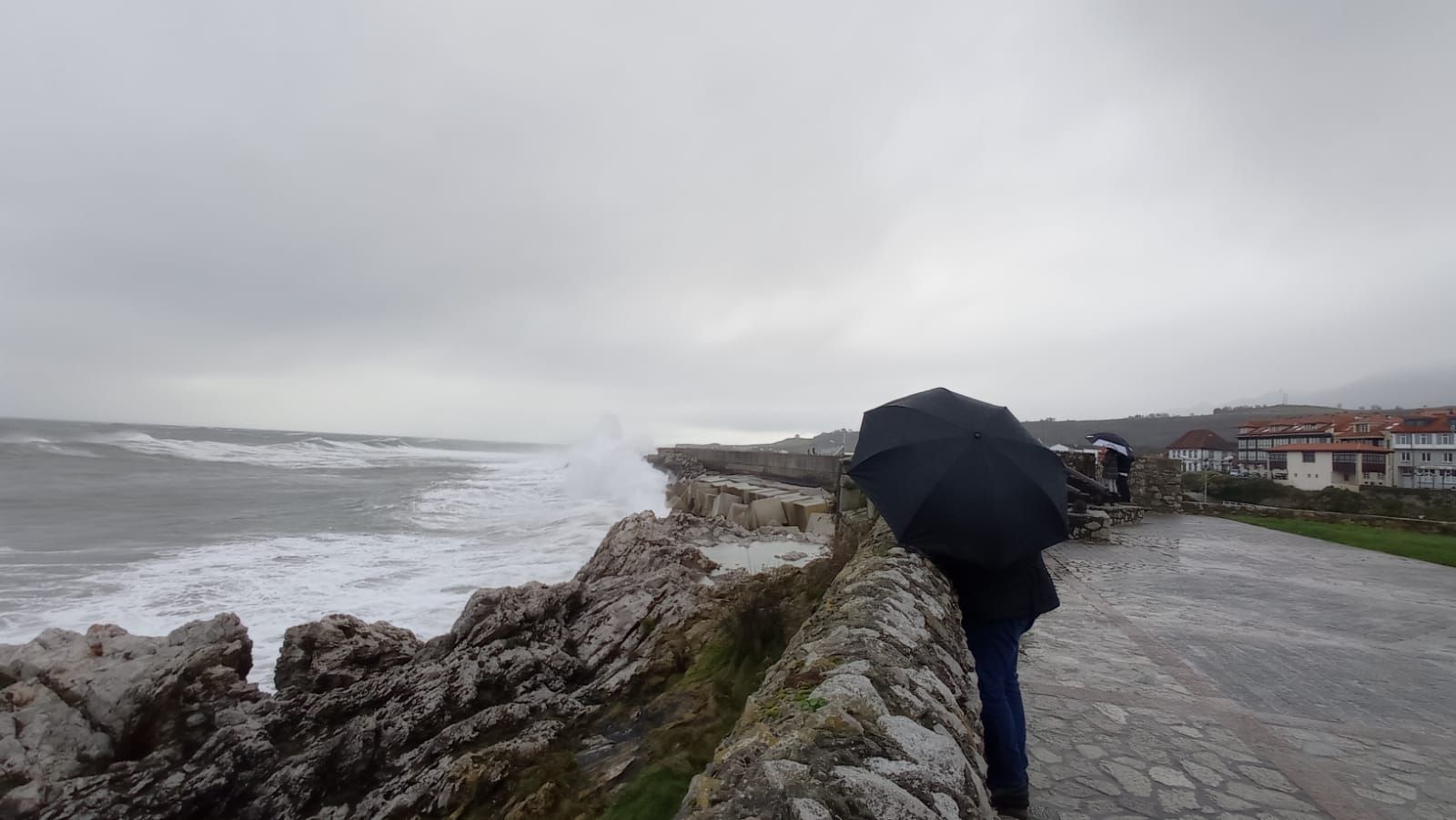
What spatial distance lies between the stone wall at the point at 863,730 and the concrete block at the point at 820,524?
33.2ft

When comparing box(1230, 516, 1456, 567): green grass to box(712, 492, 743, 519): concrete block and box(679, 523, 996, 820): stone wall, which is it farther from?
box(712, 492, 743, 519): concrete block

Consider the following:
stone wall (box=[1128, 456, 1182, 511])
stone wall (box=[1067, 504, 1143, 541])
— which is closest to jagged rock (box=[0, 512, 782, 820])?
stone wall (box=[1067, 504, 1143, 541])

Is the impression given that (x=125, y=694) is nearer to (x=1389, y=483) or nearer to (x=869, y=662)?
(x=869, y=662)

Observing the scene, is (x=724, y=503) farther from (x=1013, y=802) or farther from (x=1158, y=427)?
(x=1158, y=427)

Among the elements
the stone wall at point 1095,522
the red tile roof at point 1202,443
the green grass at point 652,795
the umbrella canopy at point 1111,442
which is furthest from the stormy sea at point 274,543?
the red tile roof at point 1202,443

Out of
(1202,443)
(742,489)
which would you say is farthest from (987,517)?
(1202,443)

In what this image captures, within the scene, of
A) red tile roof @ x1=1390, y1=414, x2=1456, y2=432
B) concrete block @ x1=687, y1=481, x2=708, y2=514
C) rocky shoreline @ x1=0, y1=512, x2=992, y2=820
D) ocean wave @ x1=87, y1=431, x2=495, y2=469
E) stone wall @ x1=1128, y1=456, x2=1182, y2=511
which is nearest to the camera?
rocky shoreline @ x1=0, y1=512, x2=992, y2=820

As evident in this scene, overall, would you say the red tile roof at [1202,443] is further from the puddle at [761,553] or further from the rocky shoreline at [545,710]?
the rocky shoreline at [545,710]

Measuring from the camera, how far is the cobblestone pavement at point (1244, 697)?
316cm

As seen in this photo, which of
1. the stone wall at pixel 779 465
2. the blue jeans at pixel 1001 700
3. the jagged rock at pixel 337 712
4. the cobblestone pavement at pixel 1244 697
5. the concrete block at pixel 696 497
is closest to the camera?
the blue jeans at pixel 1001 700

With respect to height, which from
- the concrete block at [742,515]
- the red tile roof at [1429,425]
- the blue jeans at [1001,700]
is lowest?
the concrete block at [742,515]

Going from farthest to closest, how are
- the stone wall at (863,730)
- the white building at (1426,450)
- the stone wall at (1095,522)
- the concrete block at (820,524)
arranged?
1. the white building at (1426,450)
2. the concrete block at (820,524)
3. the stone wall at (1095,522)
4. the stone wall at (863,730)

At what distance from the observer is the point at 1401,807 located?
3047 millimetres

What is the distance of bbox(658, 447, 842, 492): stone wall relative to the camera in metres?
23.8
